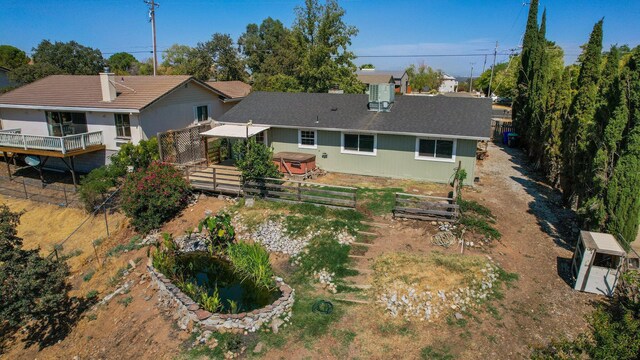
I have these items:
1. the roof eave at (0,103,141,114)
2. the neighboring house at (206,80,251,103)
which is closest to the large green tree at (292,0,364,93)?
the neighboring house at (206,80,251,103)

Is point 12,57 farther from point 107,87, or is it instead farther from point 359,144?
point 359,144

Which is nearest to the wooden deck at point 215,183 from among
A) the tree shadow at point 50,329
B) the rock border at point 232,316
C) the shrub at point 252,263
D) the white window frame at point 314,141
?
the white window frame at point 314,141

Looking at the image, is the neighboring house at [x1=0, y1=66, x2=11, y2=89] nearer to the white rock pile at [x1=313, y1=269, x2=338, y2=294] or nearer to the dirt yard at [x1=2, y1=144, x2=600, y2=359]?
the dirt yard at [x1=2, y1=144, x2=600, y2=359]

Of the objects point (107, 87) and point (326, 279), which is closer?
point (326, 279)

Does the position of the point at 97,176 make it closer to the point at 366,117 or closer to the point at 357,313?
the point at 366,117

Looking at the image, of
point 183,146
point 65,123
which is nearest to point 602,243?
point 183,146
